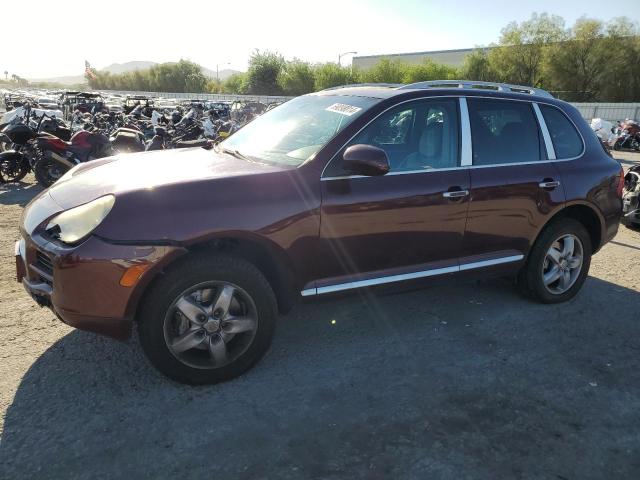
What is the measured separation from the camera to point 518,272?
4395 mm

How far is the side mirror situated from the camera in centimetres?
305

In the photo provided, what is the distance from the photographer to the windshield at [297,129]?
3410 mm

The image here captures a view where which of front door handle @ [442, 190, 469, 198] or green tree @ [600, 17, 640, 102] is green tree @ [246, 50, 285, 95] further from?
front door handle @ [442, 190, 469, 198]

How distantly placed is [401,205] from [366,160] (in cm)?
53

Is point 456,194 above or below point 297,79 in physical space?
below

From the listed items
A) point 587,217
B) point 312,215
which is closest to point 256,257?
point 312,215

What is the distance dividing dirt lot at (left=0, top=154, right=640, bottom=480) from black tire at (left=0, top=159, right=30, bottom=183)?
630cm

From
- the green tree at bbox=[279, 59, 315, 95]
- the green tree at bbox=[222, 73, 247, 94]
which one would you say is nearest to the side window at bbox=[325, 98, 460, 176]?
the green tree at bbox=[279, 59, 315, 95]

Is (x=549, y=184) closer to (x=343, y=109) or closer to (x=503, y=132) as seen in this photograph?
(x=503, y=132)

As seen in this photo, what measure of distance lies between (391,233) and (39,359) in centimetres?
250

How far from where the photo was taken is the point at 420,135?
374 cm

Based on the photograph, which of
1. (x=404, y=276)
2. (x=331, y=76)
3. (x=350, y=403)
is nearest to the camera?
(x=350, y=403)

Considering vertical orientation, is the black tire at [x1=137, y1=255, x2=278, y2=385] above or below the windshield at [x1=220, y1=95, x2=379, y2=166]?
below

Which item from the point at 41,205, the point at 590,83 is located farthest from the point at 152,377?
the point at 590,83
